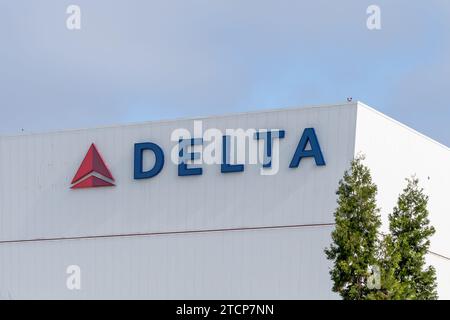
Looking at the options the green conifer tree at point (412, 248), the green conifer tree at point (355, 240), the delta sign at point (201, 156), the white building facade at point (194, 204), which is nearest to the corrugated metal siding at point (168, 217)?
the white building facade at point (194, 204)

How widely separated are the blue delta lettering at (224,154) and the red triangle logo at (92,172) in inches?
84.7

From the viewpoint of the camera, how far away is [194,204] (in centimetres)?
6338

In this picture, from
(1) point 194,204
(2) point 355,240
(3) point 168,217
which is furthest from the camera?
(3) point 168,217

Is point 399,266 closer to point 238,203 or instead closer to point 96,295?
point 238,203

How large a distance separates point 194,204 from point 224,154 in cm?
336

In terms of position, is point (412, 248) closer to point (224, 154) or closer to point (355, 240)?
point (355, 240)

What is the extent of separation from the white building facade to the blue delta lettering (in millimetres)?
75

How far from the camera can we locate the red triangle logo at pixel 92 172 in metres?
66.1

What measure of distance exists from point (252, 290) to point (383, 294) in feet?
68.7

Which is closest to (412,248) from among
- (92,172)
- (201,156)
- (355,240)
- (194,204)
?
(355,240)

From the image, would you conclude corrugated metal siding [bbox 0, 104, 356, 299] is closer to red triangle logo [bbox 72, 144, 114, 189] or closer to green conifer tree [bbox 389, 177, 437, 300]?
red triangle logo [bbox 72, 144, 114, 189]

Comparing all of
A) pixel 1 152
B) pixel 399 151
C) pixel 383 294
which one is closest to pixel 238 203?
pixel 399 151

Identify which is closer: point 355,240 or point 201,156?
point 355,240
